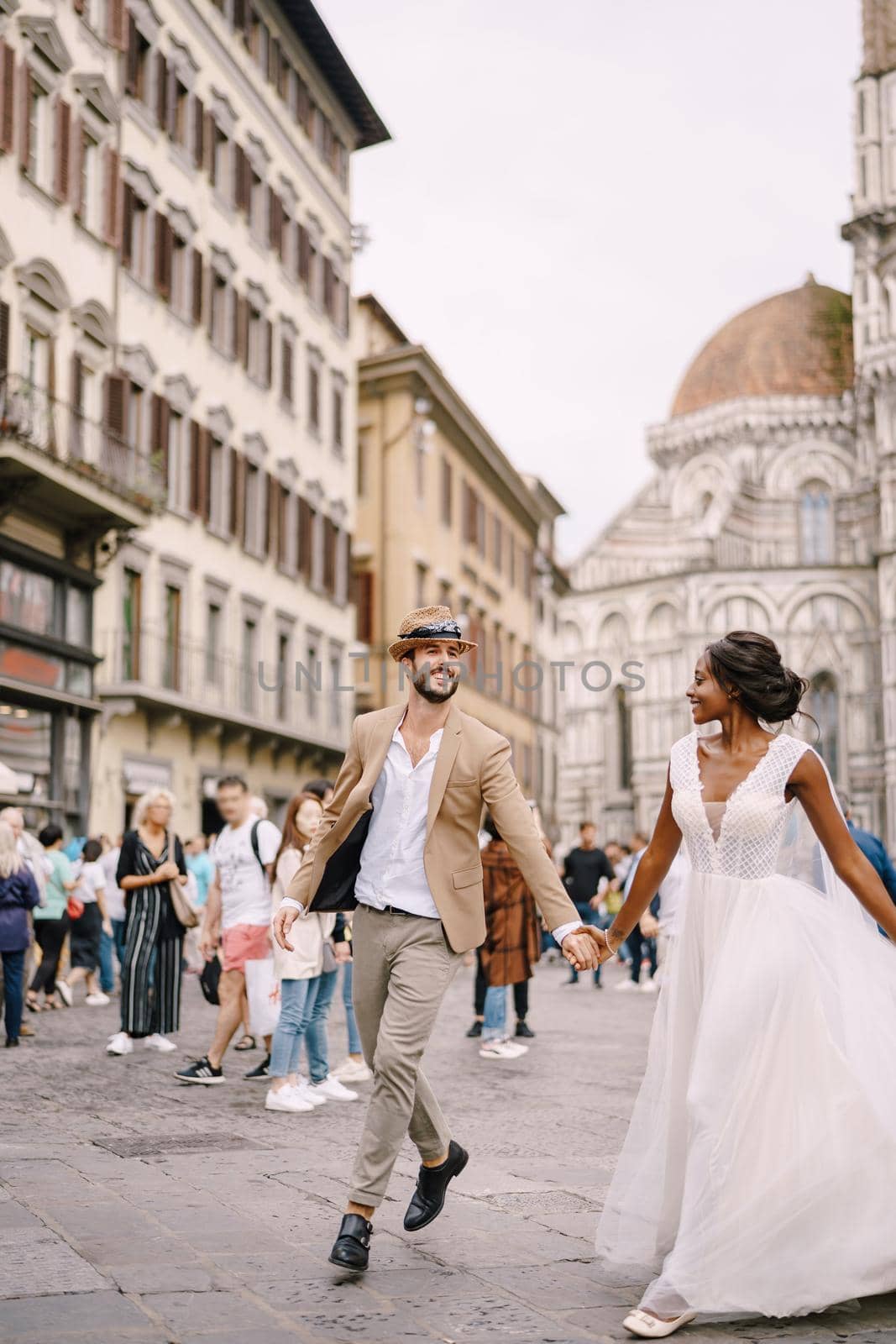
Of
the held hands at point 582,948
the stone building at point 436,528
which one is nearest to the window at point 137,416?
the stone building at point 436,528

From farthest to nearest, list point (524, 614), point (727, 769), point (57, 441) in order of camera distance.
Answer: point (524, 614) < point (57, 441) < point (727, 769)

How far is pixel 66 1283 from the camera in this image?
193 inches

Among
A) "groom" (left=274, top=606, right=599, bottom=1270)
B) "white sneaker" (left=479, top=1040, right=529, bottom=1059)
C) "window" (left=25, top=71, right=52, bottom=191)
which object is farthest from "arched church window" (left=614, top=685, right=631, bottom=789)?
"groom" (left=274, top=606, right=599, bottom=1270)

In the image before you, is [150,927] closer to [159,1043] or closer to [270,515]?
[159,1043]

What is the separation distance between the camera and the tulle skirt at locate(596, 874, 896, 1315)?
4.50 m

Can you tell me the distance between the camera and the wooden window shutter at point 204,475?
29359mm

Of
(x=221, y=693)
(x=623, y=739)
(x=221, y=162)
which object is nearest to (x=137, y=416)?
(x=221, y=693)

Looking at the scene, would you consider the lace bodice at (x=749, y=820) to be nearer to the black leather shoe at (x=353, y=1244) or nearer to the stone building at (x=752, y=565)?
the black leather shoe at (x=353, y=1244)

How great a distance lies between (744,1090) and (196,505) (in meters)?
25.3

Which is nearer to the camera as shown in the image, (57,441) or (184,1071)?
(184,1071)

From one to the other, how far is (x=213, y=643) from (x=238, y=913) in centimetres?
2006

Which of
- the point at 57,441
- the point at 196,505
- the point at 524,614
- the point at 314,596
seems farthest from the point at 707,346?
the point at 57,441

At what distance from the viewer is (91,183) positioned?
25422mm

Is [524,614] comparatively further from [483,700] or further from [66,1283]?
[66,1283]
